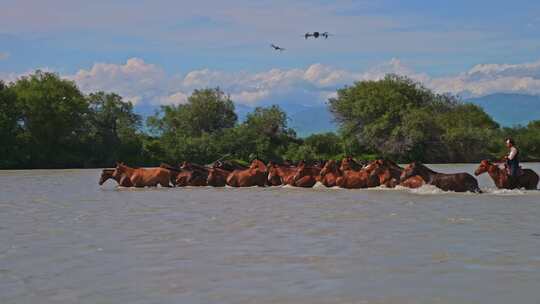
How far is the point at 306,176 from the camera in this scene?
27609 millimetres

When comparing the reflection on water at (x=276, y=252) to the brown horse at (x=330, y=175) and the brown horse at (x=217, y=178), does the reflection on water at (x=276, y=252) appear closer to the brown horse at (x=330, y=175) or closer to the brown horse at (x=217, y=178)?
the brown horse at (x=330, y=175)

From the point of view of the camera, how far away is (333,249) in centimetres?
1160

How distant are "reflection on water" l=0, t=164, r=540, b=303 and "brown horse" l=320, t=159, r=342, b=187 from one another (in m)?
6.80

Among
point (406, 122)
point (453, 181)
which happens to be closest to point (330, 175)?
point (453, 181)

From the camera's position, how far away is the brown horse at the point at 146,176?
2847 centimetres

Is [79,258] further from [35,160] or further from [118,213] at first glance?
[35,160]

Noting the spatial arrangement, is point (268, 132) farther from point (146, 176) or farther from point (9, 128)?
point (146, 176)

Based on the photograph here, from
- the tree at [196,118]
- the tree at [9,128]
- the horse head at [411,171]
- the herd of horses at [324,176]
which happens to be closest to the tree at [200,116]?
the tree at [196,118]

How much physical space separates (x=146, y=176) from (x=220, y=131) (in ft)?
140

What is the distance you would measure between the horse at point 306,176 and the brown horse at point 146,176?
4195 mm

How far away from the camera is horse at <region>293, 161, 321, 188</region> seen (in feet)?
90.0

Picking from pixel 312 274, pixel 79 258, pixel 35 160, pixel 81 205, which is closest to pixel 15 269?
pixel 79 258

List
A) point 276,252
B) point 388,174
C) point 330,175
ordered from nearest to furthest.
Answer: point 276,252, point 388,174, point 330,175

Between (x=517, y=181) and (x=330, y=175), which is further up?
(x=330, y=175)
